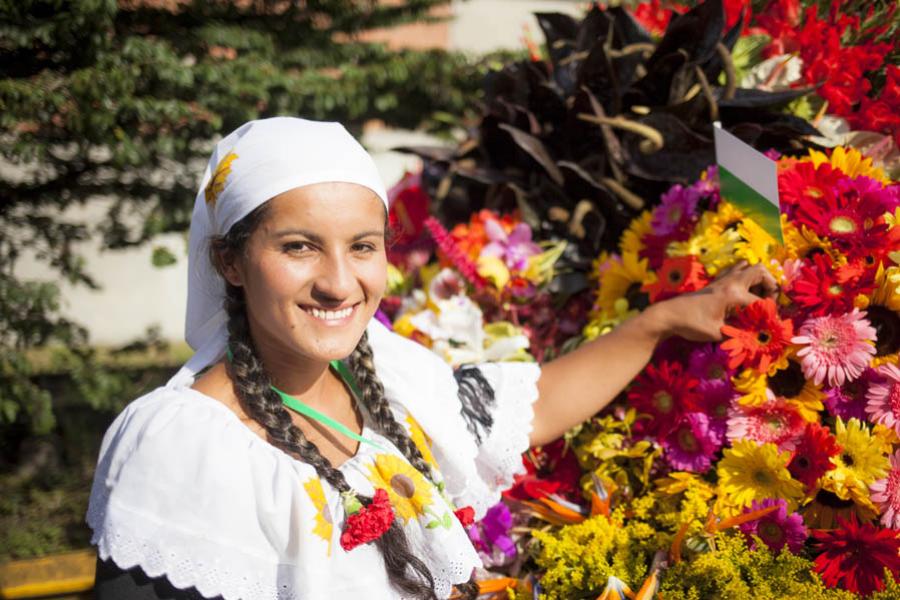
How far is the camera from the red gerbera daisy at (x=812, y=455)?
1636 mm

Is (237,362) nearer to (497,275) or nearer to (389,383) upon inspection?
(389,383)

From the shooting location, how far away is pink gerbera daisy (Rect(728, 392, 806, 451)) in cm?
172

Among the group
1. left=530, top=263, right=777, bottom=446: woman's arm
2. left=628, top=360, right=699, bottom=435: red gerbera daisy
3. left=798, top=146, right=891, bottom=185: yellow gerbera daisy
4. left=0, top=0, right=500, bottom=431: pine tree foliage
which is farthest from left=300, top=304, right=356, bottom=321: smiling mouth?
left=0, top=0, right=500, bottom=431: pine tree foliage

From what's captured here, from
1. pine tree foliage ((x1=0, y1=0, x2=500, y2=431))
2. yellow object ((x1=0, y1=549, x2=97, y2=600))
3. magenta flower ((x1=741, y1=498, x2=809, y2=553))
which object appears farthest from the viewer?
pine tree foliage ((x1=0, y1=0, x2=500, y2=431))

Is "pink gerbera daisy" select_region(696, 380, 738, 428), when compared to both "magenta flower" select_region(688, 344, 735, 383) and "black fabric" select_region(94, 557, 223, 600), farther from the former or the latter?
"black fabric" select_region(94, 557, 223, 600)

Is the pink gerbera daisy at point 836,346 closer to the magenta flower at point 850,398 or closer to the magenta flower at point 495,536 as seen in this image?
the magenta flower at point 850,398

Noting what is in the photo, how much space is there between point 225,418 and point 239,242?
1.15 ft

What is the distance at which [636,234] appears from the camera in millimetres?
2225

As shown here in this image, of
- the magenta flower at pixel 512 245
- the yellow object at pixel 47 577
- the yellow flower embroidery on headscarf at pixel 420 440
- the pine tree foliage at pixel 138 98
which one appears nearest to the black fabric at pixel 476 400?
the yellow flower embroidery on headscarf at pixel 420 440

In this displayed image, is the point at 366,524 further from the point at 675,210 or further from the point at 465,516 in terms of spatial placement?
the point at 675,210


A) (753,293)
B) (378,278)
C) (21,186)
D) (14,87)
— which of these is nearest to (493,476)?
(378,278)

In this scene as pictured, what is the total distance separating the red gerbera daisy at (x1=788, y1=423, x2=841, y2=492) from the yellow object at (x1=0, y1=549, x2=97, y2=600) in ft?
8.10

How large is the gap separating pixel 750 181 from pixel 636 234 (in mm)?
446

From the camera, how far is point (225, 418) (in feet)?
5.01
